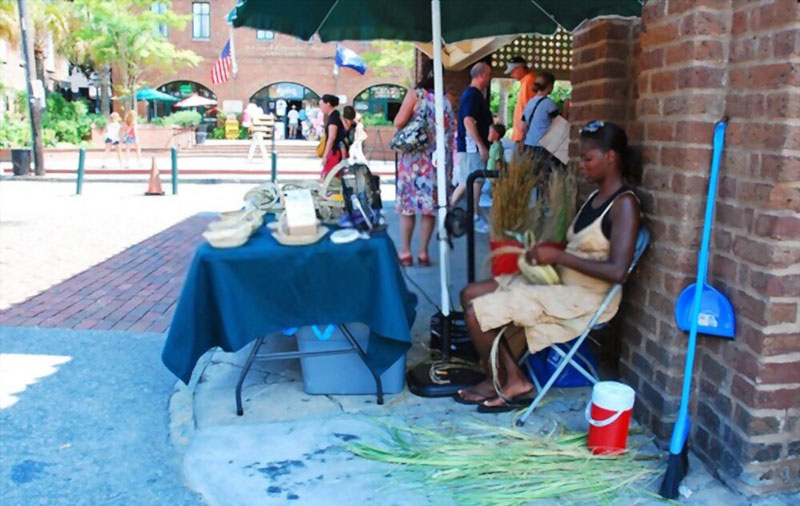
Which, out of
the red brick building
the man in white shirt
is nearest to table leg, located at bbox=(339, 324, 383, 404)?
the man in white shirt

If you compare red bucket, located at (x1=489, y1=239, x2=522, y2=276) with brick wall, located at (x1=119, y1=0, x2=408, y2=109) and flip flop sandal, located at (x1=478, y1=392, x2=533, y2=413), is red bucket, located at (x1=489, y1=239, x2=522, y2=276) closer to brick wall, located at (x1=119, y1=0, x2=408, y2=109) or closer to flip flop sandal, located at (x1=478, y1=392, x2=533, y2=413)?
flip flop sandal, located at (x1=478, y1=392, x2=533, y2=413)

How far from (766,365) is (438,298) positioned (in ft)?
10.8

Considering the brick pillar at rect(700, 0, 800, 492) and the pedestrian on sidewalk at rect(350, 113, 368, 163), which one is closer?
the brick pillar at rect(700, 0, 800, 492)

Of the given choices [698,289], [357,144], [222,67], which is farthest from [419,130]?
[222,67]

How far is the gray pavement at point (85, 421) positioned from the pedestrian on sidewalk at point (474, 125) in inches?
138

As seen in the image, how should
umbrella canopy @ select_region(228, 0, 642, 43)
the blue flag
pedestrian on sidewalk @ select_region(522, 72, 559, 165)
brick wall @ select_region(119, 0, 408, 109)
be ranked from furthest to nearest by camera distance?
brick wall @ select_region(119, 0, 408, 109)
the blue flag
pedestrian on sidewalk @ select_region(522, 72, 559, 165)
umbrella canopy @ select_region(228, 0, 642, 43)

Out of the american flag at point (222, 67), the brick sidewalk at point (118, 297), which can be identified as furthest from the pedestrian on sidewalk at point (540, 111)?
the american flag at point (222, 67)

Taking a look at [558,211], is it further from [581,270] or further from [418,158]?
[418,158]

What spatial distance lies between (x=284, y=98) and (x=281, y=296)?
135 feet

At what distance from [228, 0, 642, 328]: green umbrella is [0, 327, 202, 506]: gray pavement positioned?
1.72 metres

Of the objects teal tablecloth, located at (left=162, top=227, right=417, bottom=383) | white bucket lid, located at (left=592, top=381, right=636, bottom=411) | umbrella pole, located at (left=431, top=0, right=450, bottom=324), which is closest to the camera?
white bucket lid, located at (left=592, top=381, right=636, bottom=411)

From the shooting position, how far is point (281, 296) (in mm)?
3641

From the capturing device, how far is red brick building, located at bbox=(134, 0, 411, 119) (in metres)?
41.2

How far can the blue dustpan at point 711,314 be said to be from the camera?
292 cm
